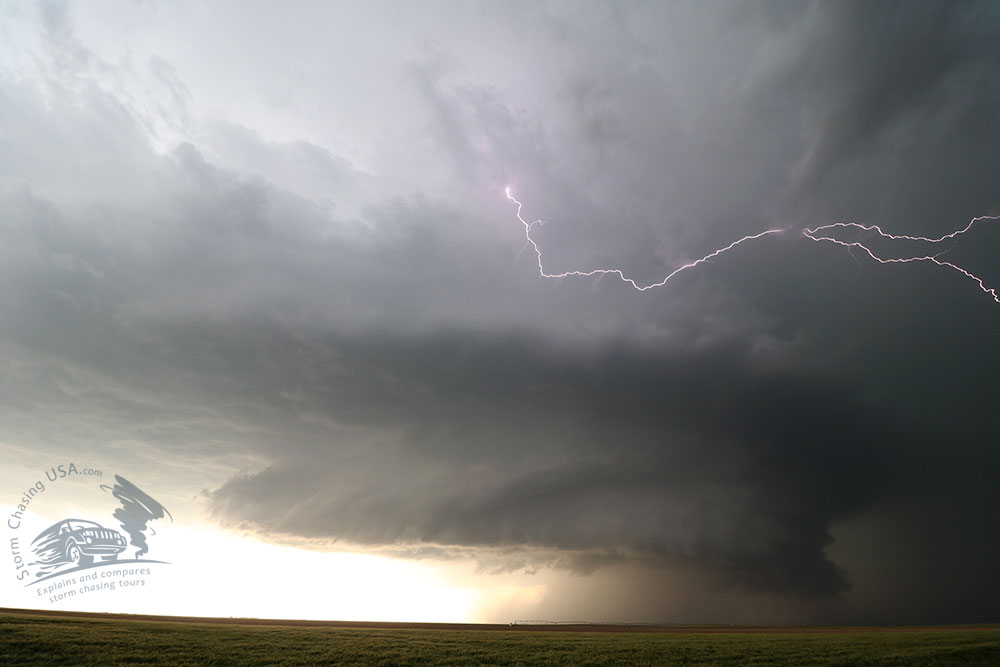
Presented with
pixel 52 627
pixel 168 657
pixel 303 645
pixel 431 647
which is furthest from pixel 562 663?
pixel 52 627

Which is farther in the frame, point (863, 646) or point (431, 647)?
point (863, 646)

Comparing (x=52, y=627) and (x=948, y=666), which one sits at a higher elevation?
(x=52, y=627)

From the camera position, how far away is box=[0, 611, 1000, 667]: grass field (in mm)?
30641

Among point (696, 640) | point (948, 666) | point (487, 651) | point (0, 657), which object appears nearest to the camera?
point (0, 657)

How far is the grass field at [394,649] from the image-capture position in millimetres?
30641

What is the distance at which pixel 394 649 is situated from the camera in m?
34.7

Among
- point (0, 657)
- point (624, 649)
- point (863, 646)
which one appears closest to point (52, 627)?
point (0, 657)

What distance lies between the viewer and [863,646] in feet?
127

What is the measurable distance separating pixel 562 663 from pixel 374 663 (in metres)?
10.9

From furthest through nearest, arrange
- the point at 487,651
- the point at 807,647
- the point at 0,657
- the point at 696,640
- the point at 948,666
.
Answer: the point at 696,640 → the point at 807,647 → the point at 487,651 → the point at 948,666 → the point at 0,657

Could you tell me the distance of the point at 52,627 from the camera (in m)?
36.3

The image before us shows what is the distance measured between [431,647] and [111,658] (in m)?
18.3

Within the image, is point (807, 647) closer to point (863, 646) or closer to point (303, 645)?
point (863, 646)

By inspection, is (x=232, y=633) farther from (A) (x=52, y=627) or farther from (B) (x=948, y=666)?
(B) (x=948, y=666)
